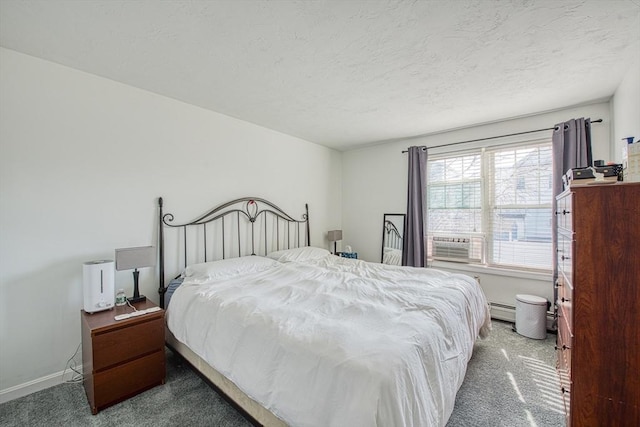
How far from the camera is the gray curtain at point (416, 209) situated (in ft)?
13.0

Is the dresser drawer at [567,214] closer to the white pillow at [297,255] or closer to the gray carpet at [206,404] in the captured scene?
the gray carpet at [206,404]

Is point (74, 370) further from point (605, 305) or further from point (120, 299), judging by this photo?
point (605, 305)

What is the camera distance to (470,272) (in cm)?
368

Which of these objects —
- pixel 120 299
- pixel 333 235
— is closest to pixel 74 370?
pixel 120 299

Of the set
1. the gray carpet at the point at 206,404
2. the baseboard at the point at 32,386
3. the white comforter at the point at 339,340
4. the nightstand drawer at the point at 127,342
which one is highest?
Result: the white comforter at the point at 339,340

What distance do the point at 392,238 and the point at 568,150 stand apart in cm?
237

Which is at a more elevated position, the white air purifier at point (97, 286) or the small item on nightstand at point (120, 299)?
the white air purifier at point (97, 286)

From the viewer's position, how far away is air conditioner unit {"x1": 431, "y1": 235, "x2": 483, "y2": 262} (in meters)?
3.68

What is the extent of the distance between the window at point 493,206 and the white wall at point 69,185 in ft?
10.7

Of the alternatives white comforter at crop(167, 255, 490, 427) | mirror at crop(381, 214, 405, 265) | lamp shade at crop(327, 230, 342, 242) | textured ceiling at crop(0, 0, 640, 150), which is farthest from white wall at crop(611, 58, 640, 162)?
lamp shade at crop(327, 230, 342, 242)

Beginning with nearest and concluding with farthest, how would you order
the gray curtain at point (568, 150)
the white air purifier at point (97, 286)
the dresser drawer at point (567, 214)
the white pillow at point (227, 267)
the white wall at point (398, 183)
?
the dresser drawer at point (567, 214), the white air purifier at point (97, 286), the white pillow at point (227, 267), the gray curtain at point (568, 150), the white wall at point (398, 183)

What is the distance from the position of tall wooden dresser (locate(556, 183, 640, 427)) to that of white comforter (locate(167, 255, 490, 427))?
0.61m

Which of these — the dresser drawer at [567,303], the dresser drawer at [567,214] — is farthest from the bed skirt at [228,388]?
the dresser drawer at [567,214]

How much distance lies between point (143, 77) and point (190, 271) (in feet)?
5.90
